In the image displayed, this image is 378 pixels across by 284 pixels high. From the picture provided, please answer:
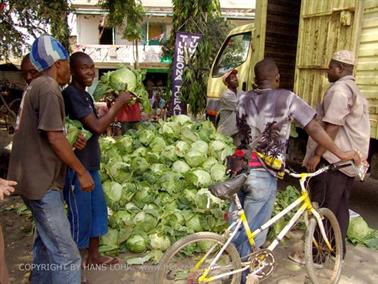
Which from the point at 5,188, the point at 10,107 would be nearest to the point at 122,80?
the point at 5,188

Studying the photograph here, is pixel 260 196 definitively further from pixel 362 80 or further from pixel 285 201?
pixel 362 80

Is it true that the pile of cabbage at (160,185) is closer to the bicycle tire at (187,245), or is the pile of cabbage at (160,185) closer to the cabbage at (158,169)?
the cabbage at (158,169)

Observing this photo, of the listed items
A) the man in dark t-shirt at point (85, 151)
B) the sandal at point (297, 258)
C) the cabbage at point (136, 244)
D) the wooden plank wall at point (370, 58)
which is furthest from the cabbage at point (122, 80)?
the wooden plank wall at point (370, 58)

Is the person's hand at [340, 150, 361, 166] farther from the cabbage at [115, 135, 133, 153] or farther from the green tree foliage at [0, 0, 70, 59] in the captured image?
the green tree foliage at [0, 0, 70, 59]

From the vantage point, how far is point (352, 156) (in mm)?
3078

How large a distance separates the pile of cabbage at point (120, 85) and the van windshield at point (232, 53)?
375cm

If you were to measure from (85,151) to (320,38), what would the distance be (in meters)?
3.46

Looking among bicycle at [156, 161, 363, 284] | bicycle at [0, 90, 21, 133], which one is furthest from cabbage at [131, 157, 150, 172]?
bicycle at [0, 90, 21, 133]

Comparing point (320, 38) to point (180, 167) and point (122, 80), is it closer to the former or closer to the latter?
point (180, 167)

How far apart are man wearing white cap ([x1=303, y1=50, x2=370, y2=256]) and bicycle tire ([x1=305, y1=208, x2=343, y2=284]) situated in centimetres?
30

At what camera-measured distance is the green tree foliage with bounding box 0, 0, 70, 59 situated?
6840 mm

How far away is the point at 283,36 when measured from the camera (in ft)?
21.7

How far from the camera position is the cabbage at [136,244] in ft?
12.2

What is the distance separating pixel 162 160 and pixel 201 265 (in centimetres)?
197
